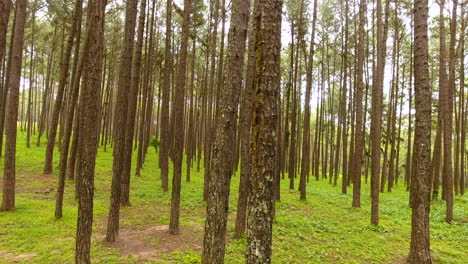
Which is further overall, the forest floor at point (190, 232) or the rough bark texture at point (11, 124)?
the rough bark texture at point (11, 124)

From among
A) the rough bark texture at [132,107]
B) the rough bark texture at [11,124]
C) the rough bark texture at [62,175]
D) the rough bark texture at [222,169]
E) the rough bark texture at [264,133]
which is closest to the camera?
the rough bark texture at [264,133]

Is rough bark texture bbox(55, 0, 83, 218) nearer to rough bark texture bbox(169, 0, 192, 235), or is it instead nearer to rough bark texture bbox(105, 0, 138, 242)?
rough bark texture bbox(105, 0, 138, 242)

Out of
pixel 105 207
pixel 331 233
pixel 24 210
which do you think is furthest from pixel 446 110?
pixel 24 210

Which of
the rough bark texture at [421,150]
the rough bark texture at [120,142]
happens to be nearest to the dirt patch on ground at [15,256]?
the rough bark texture at [120,142]

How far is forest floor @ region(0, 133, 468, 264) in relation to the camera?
6973 mm

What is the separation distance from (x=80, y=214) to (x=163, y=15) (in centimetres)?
1970

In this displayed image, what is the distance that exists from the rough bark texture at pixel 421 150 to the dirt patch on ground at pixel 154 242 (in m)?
5.38

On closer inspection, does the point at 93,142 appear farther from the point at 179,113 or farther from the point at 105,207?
the point at 105,207

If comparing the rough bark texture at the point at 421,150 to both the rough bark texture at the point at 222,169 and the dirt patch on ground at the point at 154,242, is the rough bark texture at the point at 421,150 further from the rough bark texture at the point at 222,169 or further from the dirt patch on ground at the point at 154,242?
the dirt patch on ground at the point at 154,242

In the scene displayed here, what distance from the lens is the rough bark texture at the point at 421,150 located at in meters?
6.42

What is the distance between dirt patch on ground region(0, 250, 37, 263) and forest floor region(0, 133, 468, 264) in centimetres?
2

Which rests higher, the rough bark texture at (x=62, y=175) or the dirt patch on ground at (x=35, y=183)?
the rough bark texture at (x=62, y=175)

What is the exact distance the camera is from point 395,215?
499 inches

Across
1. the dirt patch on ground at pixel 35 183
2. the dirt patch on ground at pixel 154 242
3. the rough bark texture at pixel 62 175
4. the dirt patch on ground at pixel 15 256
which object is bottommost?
the dirt patch on ground at pixel 154 242
